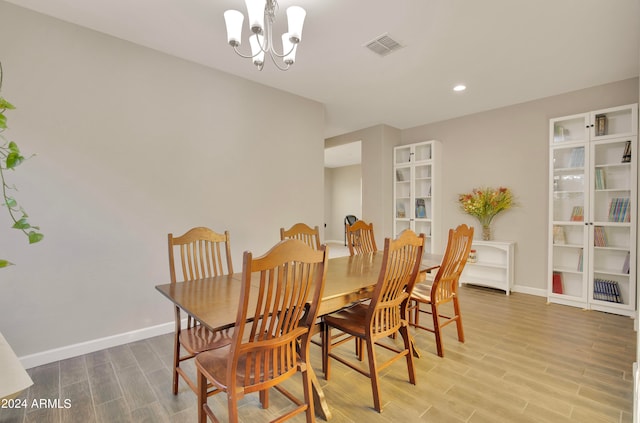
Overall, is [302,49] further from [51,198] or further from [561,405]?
[561,405]

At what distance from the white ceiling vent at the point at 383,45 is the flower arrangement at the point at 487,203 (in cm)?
270

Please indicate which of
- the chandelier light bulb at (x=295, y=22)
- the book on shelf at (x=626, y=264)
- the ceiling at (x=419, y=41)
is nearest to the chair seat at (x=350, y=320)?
the chandelier light bulb at (x=295, y=22)

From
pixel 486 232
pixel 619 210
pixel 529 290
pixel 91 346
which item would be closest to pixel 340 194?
pixel 486 232

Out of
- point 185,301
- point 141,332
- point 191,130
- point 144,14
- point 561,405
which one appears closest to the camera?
point 185,301

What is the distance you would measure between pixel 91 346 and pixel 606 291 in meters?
5.32

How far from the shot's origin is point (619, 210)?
3.38 m

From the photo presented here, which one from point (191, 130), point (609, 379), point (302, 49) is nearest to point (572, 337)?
point (609, 379)

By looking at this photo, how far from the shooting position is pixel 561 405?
5.89 feet

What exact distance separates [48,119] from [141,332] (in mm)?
1939

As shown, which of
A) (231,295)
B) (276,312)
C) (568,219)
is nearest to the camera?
(276,312)

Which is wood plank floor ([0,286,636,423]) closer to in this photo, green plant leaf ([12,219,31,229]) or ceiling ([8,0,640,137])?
green plant leaf ([12,219,31,229])

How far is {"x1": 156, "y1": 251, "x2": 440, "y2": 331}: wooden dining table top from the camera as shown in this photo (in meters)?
1.33

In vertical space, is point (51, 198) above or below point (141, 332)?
above

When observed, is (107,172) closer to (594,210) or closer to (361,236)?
(361,236)
